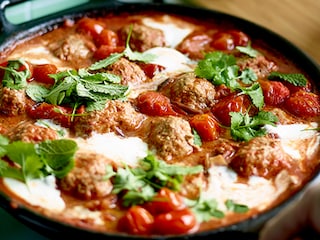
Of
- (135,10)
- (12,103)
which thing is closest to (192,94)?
(12,103)

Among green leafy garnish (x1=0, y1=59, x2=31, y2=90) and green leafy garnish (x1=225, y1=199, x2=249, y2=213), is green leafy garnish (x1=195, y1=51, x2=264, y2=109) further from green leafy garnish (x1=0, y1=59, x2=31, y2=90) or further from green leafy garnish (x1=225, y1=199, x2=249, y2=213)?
green leafy garnish (x1=0, y1=59, x2=31, y2=90)

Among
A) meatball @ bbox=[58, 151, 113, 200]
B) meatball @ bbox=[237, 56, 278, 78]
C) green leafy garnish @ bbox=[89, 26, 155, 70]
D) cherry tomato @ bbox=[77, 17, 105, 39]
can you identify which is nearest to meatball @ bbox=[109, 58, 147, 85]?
green leafy garnish @ bbox=[89, 26, 155, 70]

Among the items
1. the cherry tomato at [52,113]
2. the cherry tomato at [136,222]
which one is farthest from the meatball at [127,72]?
the cherry tomato at [136,222]

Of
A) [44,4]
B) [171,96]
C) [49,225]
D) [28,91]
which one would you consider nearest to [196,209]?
[49,225]

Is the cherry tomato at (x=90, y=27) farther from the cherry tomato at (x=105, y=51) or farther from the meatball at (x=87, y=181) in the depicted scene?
the meatball at (x=87, y=181)

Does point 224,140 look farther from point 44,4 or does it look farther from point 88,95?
point 44,4
